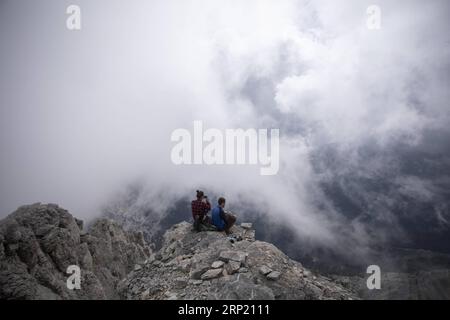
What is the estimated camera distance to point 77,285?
13.7 m

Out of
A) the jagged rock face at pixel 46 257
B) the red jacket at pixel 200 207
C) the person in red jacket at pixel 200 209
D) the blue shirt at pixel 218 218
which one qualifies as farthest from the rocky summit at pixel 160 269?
the red jacket at pixel 200 207

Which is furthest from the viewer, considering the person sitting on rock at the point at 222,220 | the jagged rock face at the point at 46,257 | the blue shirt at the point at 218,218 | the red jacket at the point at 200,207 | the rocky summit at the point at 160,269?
the red jacket at the point at 200,207

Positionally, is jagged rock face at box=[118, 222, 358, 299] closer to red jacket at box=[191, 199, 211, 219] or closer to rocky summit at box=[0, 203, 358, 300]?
rocky summit at box=[0, 203, 358, 300]

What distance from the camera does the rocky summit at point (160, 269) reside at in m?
12.1

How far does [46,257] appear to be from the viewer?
48.8 feet

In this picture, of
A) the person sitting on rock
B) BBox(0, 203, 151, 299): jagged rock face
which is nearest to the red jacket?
the person sitting on rock

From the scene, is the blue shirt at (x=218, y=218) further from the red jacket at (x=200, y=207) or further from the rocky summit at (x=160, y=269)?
the red jacket at (x=200, y=207)

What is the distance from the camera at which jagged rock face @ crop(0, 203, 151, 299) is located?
1189cm

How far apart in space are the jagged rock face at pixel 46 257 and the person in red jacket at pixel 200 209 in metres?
6.42

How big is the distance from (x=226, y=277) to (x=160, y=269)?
4745mm

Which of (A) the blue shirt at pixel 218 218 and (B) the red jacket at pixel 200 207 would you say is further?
(B) the red jacket at pixel 200 207
